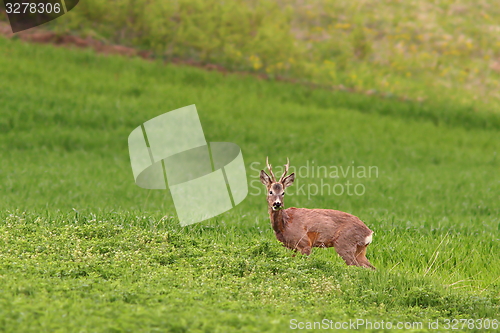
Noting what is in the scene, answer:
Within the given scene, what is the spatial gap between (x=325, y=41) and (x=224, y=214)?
23.7 m

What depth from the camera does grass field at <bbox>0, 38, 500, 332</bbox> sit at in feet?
24.3

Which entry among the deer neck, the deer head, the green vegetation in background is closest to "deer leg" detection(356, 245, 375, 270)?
the deer neck

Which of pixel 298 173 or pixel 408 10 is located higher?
pixel 408 10

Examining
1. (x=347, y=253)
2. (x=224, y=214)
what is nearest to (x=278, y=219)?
(x=347, y=253)

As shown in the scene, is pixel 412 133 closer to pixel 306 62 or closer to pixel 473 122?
pixel 473 122

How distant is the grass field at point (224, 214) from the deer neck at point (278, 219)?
690mm

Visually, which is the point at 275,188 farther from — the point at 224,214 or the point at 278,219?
the point at 224,214

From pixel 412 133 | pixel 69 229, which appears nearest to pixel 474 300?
pixel 69 229

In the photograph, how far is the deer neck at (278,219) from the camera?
834 cm

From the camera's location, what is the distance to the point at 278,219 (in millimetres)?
8359

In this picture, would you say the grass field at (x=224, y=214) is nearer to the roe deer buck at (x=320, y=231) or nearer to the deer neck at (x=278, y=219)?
the roe deer buck at (x=320, y=231)

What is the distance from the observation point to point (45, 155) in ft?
69.0

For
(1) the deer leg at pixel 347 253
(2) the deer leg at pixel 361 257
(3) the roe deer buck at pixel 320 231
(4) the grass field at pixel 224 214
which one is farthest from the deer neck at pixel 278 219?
(2) the deer leg at pixel 361 257

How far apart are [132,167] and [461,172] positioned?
467 inches
